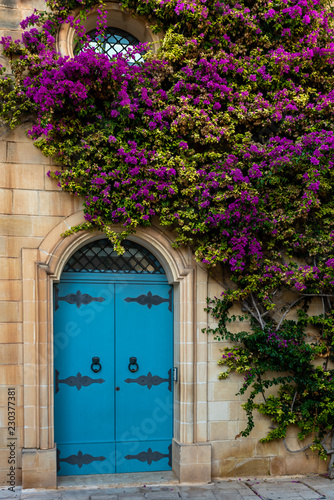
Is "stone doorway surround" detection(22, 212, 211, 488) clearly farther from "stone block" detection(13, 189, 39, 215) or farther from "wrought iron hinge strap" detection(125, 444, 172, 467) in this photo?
"stone block" detection(13, 189, 39, 215)

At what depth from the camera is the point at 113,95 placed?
508 cm

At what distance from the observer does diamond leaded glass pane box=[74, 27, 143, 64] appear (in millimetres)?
5445

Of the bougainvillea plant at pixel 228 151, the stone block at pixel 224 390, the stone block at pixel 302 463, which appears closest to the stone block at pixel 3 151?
the bougainvillea plant at pixel 228 151

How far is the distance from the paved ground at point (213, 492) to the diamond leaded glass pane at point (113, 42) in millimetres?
4734

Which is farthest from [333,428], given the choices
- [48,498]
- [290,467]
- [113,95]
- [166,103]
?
[113,95]

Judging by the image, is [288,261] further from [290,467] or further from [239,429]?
[290,467]

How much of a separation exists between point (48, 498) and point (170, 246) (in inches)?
111

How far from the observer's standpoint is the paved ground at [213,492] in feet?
15.0

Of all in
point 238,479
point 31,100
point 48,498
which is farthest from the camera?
point 238,479

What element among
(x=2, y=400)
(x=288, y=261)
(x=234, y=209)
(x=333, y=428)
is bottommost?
(x=333, y=428)

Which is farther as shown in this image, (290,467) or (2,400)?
(290,467)

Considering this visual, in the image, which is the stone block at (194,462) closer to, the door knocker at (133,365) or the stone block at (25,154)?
the door knocker at (133,365)

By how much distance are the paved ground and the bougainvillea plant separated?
497mm

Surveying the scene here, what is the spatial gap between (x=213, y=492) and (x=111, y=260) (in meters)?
2.70
